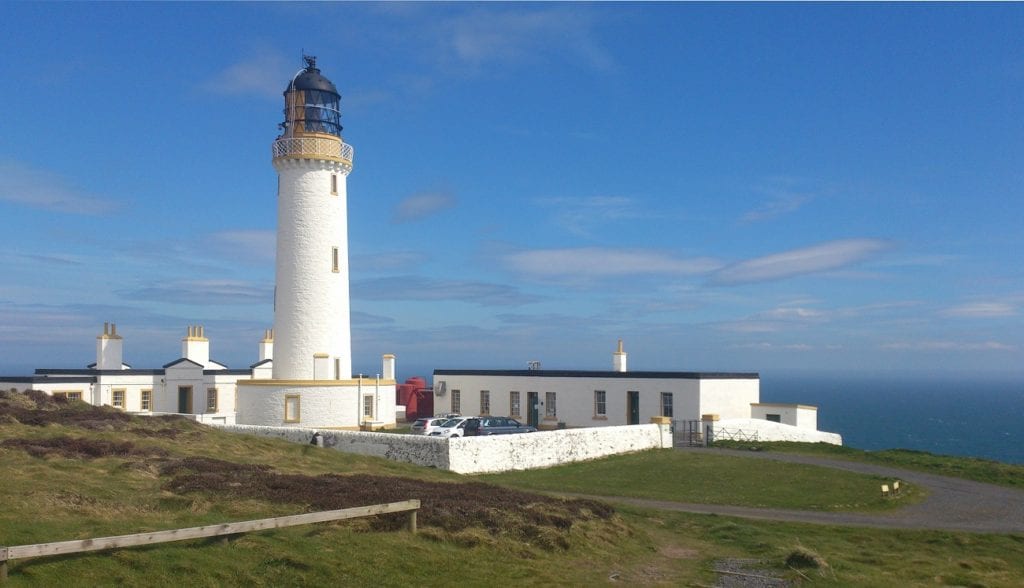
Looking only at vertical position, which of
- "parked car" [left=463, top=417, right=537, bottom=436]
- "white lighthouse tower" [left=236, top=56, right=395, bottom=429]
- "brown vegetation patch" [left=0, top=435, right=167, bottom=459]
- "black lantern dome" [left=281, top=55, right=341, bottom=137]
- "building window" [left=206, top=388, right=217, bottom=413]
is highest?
"black lantern dome" [left=281, top=55, right=341, bottom=137]

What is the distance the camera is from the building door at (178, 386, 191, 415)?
4156 centimetres

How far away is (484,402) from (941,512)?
1000 inches

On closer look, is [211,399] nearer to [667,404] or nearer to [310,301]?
[310,301]

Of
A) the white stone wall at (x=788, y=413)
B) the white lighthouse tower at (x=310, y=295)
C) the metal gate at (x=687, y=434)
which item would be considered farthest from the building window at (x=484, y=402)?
the white stone wall at (x=788, y=413)

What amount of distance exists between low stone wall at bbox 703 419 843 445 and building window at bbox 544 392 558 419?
8248mm

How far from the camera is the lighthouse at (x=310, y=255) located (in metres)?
36.2

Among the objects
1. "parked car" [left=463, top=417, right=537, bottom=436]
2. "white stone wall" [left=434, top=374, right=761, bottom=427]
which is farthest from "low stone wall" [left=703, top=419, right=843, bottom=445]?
"parked car" [left=463, top=417, right=537, bottom=436]

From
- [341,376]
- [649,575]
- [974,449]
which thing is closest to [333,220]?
[341,376]

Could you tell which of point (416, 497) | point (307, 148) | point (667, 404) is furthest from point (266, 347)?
point (416, 497)

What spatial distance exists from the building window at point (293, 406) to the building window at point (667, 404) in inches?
614

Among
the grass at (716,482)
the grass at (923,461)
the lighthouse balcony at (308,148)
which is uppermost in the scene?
the lighthouse balcony at (308,148)

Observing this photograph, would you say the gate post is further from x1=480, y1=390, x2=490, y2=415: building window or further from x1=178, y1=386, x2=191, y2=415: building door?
x1=178, y1=386, x2=191, y2=415: building door

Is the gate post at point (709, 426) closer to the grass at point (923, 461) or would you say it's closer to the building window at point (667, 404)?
the grass at point (923, 461)

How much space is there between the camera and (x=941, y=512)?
2145 centimetres
